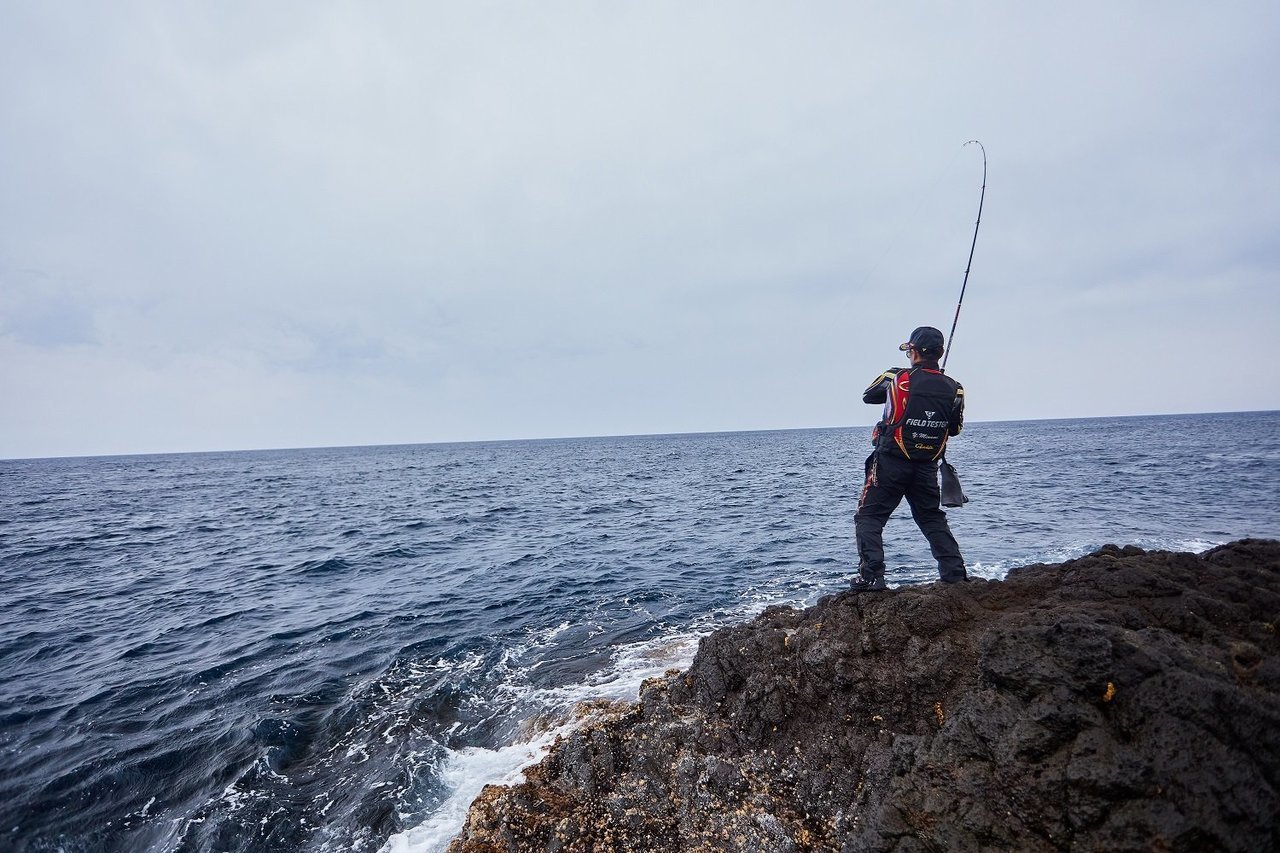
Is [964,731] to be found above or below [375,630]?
above

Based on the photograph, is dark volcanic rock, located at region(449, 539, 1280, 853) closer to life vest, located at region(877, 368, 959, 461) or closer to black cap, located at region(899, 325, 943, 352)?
life vest, located at region(877, 368, 959, 461)

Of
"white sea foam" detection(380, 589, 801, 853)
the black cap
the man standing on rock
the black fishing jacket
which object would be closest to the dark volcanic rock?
the man standing on rock

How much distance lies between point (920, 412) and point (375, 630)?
11.5 metres

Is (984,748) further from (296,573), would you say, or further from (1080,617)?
(296,573)

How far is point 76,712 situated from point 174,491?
5095 centimetres

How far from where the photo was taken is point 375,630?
11547mm

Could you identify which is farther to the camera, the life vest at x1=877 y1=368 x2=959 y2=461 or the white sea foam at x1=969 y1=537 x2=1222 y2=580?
the white sea foam at x1=969 y1=537 x2=1222 y2=580

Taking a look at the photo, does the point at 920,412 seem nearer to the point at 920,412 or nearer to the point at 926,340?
the point at 920,412

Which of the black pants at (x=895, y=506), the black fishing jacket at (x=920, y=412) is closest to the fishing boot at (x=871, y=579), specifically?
the black pants at (x=895, y=506)

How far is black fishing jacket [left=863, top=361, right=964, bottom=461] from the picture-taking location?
5699mm

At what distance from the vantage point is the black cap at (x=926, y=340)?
5.84m

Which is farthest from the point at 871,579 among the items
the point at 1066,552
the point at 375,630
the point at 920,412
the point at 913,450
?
the point at 1066,552

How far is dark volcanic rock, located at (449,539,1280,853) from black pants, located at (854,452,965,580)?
371mm

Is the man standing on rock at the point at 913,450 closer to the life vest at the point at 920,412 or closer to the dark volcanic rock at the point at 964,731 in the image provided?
the life vest at the point at 920,412
